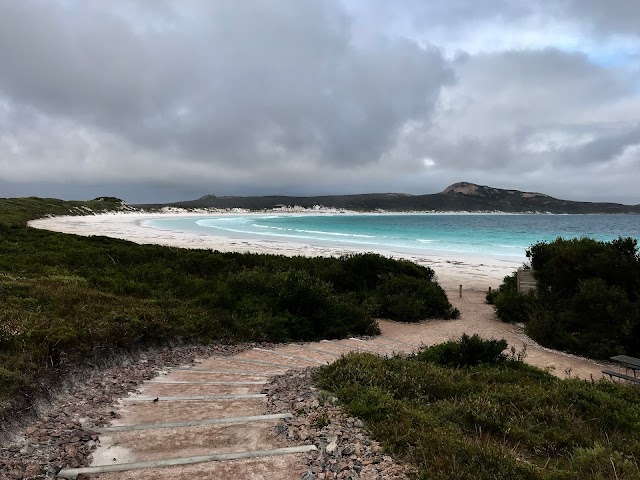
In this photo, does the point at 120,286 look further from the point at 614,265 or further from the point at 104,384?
the point at 614,265

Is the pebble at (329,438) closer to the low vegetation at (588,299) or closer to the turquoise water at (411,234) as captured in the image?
the low vegetation at (588,299)

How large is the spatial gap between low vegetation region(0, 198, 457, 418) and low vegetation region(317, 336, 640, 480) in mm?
4038

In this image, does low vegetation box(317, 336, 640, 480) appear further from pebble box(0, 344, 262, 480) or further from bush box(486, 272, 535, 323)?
bush box(486, 272, 535, 323)

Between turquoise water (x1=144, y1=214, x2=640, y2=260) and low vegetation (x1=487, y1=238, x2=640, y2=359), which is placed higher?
low vegetation (x1=487, y1=238, x2=640, y2=359)

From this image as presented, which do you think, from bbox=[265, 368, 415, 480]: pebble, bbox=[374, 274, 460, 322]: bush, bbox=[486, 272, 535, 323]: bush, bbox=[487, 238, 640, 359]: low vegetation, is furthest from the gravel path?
bbox=[486, 272, 535, 323]: bush

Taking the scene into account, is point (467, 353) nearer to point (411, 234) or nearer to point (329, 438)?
point (329, 438)

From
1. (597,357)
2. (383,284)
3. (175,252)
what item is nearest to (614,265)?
(597,357)

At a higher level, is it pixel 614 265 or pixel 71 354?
pixel 614 265

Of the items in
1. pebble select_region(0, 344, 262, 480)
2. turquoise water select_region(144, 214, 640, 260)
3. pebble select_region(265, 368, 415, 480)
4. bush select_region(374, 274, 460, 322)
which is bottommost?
turquoise water select_region(144, 214, 640, 260)

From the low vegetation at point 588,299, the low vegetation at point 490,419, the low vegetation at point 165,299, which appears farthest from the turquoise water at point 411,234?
the low vegetation at point 490,419

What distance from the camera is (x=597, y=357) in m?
10.5

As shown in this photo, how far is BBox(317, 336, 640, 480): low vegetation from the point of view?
3.76 metres

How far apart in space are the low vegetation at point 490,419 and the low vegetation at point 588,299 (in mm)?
4039

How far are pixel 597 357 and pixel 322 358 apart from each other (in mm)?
7360
